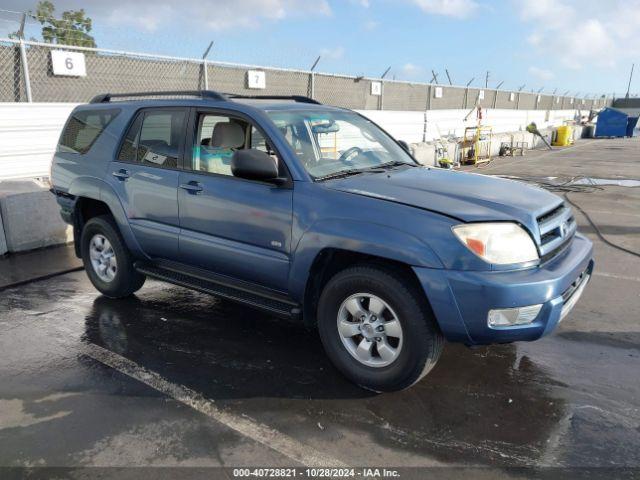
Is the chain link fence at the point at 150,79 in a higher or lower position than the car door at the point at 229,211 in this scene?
higher

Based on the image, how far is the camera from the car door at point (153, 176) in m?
4.22

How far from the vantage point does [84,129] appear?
16.6ft

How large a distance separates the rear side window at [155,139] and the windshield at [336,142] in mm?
908

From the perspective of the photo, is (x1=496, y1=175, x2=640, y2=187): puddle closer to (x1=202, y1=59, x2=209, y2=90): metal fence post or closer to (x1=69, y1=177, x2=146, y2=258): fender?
(x1=202, y1=59, x2=209, y2=90): metal fence post

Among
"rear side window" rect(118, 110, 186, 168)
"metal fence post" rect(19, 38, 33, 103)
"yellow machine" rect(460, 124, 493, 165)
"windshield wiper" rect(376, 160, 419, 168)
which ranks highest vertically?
"metal fence post" rect(19, 38, 33, 103)

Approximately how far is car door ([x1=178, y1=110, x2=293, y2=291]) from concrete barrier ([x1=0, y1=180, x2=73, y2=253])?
348cm

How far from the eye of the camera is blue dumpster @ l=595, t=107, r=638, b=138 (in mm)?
33719

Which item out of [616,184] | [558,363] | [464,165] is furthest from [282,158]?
[464,165]

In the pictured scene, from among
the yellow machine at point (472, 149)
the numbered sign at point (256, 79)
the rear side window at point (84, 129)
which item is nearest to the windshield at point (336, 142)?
the rear side window at point (84, 129)

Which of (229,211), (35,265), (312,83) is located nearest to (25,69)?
(35,265)

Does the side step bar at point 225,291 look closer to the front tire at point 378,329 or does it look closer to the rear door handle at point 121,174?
the front tire at point 378,329

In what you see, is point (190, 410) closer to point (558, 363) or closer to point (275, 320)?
point (275, 320)

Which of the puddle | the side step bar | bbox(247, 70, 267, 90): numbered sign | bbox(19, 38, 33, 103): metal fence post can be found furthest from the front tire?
the puddle

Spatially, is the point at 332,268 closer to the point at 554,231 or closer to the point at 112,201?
the point at 554,231
